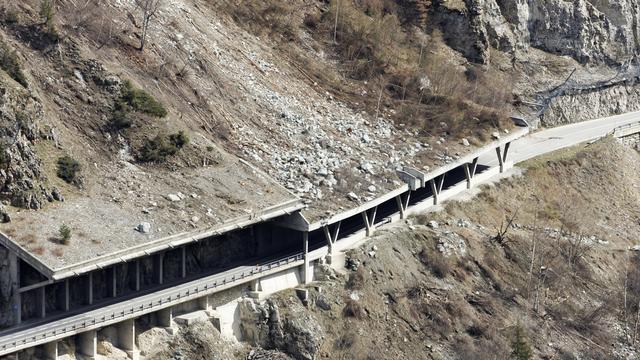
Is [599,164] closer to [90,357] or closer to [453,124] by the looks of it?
[453,124]

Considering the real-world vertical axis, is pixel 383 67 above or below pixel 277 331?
above

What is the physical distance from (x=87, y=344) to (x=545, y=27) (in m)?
65.7

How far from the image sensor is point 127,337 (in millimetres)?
61969

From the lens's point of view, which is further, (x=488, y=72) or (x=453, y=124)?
(x=488, y=72)

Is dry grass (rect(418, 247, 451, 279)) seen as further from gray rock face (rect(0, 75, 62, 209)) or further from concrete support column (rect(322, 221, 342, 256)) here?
gray rock face (rect(0, 75, 62, 209))

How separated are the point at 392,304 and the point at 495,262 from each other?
10380mm

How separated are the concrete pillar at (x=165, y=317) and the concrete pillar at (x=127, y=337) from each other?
2.27 metres

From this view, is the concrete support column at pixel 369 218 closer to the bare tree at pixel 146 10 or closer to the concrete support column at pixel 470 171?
the concrete support column at pixel 470 171

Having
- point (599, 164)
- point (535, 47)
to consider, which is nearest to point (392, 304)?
point (599, 164)

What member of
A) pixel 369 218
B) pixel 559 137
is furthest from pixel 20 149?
pixel 559 137

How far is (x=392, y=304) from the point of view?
238 feet

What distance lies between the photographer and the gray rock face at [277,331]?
67125 millimetres

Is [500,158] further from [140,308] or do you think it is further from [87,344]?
[87,344]

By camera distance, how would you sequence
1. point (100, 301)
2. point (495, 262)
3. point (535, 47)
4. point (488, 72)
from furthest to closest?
1. point (535, 47)
2. point (488, 72)
3. point (495, 262)
4. point (100, 301)
